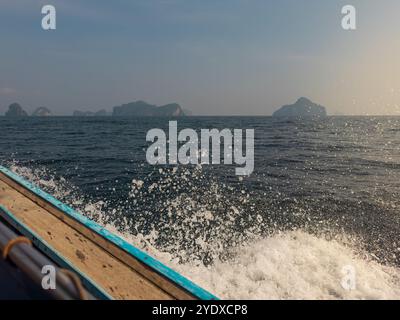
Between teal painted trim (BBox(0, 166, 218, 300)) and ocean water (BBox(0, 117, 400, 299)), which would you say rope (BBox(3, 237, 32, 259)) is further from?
ocean water (BBox(0, 117, 400, 299))

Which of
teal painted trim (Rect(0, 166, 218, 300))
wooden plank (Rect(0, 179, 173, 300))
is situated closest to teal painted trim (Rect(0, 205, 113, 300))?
wooden plank (Rect(0, 179, 173, 300))

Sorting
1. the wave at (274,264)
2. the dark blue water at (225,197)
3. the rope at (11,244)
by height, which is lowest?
the wave at (274,264)

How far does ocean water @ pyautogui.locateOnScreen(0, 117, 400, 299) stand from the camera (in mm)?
6305

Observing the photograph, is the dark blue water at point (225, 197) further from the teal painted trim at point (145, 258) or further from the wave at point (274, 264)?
the teal painted trim at point (145, 258)

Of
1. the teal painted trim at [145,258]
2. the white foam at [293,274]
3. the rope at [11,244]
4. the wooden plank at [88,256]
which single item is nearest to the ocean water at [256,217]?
the white foam at [293,274]

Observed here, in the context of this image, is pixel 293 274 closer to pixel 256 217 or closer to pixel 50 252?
pixel 256 217

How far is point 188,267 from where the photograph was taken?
22.6ft

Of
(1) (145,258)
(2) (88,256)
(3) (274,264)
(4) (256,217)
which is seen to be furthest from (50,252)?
(4) (256,217)

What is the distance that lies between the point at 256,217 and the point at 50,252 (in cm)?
808

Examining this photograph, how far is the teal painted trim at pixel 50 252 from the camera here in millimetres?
2719

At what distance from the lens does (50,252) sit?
10.5ft

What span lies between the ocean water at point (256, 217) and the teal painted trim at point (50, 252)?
345cm
